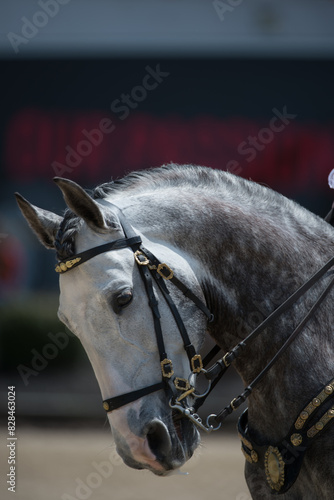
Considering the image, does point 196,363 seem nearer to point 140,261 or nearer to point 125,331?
point 125,331

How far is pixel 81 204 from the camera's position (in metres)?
2.23

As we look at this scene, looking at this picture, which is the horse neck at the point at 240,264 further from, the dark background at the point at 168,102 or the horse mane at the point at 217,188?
the dark background at the point at 168,102

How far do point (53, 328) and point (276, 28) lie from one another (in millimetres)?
6194

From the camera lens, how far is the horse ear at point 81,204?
2174 mm

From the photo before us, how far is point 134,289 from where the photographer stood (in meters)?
2.24

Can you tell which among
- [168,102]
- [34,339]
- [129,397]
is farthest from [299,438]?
[168,102]

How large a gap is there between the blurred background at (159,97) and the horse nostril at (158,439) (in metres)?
8.85

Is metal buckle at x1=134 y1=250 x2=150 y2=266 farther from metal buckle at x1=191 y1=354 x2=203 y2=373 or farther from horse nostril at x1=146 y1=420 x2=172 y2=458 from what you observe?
horse nostril at x1=146 y1=420 x2=172 y2=458

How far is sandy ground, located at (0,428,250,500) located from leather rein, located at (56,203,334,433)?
2.97 meters

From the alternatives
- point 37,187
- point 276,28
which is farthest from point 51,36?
point 276,28

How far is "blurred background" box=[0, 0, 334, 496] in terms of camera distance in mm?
11109

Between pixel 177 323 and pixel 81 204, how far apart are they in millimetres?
507

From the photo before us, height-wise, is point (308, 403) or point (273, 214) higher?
point (273, 214)

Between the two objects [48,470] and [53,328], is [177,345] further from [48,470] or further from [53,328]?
[53,328]
